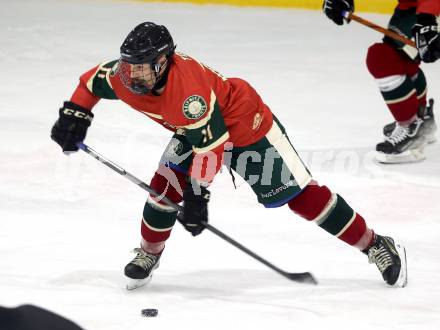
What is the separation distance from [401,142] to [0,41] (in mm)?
2994

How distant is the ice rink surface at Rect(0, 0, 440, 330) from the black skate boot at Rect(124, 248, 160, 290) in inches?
1.4

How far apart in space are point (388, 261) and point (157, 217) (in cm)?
73

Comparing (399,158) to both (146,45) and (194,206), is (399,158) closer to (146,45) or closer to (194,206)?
(194,206)

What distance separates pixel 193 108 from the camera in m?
2.59

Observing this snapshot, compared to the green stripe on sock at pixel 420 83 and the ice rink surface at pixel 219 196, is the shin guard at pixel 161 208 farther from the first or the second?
the green stripe on sock at pixel 420 83

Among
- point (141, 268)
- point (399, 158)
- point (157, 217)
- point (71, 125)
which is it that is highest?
point (71, 125)

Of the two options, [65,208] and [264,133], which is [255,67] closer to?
[65,208]

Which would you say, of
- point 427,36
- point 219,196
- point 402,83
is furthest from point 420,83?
point 219,196

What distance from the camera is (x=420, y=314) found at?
274 centimetres

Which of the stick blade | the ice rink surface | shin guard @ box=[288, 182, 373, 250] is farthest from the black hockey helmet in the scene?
the stick blade

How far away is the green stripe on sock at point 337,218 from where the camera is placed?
292cm

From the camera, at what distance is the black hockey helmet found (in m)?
2.62

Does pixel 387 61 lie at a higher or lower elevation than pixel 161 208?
lower

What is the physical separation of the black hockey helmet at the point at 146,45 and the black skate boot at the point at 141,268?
66 centimetres
